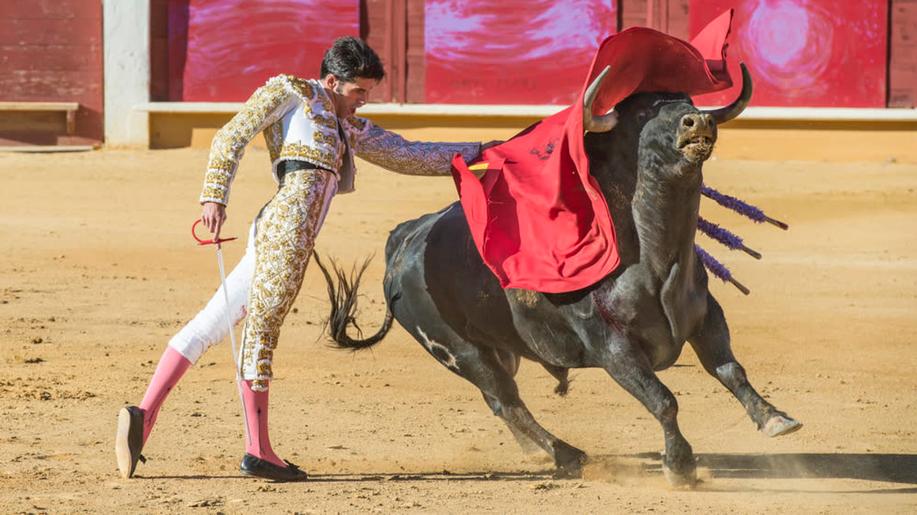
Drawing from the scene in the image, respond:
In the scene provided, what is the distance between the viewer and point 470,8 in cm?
1442

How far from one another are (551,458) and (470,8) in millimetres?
9560

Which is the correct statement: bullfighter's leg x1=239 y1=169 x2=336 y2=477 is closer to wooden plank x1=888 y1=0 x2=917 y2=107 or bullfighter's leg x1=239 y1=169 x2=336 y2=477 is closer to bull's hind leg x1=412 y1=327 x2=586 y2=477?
bull's hind leg x1=412 y1=327 x2=586 y2=477

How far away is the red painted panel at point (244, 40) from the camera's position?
47.8ft

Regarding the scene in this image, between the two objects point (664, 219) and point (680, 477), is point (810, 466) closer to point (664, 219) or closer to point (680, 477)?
point (680, 477)

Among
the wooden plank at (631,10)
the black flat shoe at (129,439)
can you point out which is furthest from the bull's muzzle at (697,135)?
the wooden plank at (631,10)

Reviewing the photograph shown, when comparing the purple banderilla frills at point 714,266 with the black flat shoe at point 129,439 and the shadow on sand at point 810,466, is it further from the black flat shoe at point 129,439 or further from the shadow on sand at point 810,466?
the black flat shoe at point 129,439

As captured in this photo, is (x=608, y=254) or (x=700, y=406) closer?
(x=608, y=254)

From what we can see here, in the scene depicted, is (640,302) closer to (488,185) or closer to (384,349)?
(488,185)

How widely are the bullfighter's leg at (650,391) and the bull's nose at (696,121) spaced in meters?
0.64

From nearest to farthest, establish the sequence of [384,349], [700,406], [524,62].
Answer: [700,406], [384,349], [524,62]

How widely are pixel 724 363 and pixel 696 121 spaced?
2.55 ft

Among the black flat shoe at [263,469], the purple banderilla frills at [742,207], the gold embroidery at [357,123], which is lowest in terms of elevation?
the black flat shoe at [263,469]

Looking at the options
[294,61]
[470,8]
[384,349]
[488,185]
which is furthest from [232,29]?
[488,185]

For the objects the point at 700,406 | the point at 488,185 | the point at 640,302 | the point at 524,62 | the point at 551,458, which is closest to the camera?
the point at 640,302
